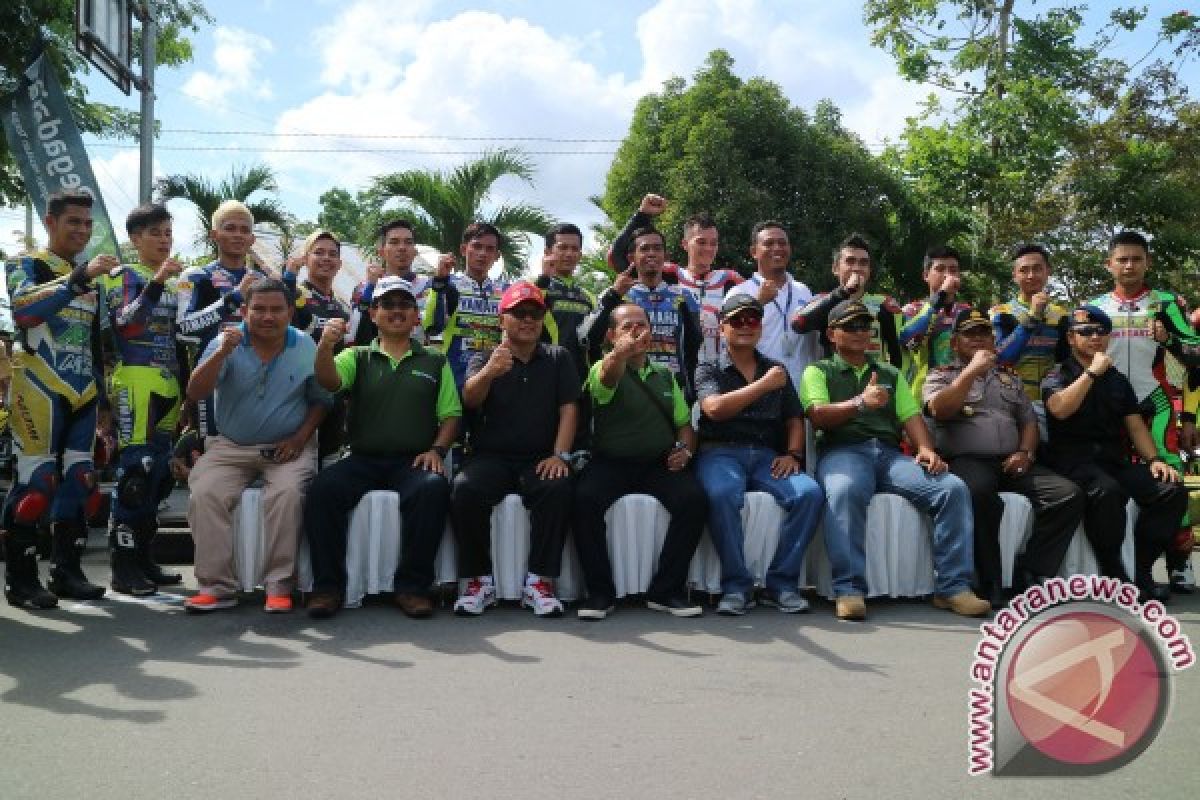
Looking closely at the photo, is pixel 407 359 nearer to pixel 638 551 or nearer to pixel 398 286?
pixel 398 286

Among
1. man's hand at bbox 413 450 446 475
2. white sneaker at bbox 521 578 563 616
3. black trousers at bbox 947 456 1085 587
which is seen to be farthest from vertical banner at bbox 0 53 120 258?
black trousers at bbox 947 456 1085 587

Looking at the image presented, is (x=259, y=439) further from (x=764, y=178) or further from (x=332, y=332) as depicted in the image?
(x=764, y=178)

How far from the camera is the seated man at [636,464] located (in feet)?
16.8

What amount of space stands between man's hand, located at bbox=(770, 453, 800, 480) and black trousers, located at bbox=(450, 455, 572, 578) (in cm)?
118

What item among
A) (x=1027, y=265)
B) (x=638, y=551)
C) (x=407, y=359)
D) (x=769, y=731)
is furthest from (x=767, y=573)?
(x=1027, y=265)

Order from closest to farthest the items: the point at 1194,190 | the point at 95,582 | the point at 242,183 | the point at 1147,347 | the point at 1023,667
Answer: the point at 1023,667, the point at 95,582, the point at 1147,347, the point at 1194,190, the point at 242,183

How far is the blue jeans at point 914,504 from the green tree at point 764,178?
9.40 m

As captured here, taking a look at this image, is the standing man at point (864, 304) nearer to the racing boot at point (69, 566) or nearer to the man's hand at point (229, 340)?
the man's hand at point (229, 340)

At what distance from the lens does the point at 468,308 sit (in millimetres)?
6488

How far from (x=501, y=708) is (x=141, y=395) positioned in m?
3.06

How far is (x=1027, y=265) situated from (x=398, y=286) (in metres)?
4.12

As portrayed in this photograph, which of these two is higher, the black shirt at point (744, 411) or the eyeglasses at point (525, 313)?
the eyeglasses at point (525, 313)

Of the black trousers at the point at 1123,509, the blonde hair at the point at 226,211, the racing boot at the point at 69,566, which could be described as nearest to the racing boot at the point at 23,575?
the racing boot at the point at 69,566

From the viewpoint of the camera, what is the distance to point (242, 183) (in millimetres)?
14828
